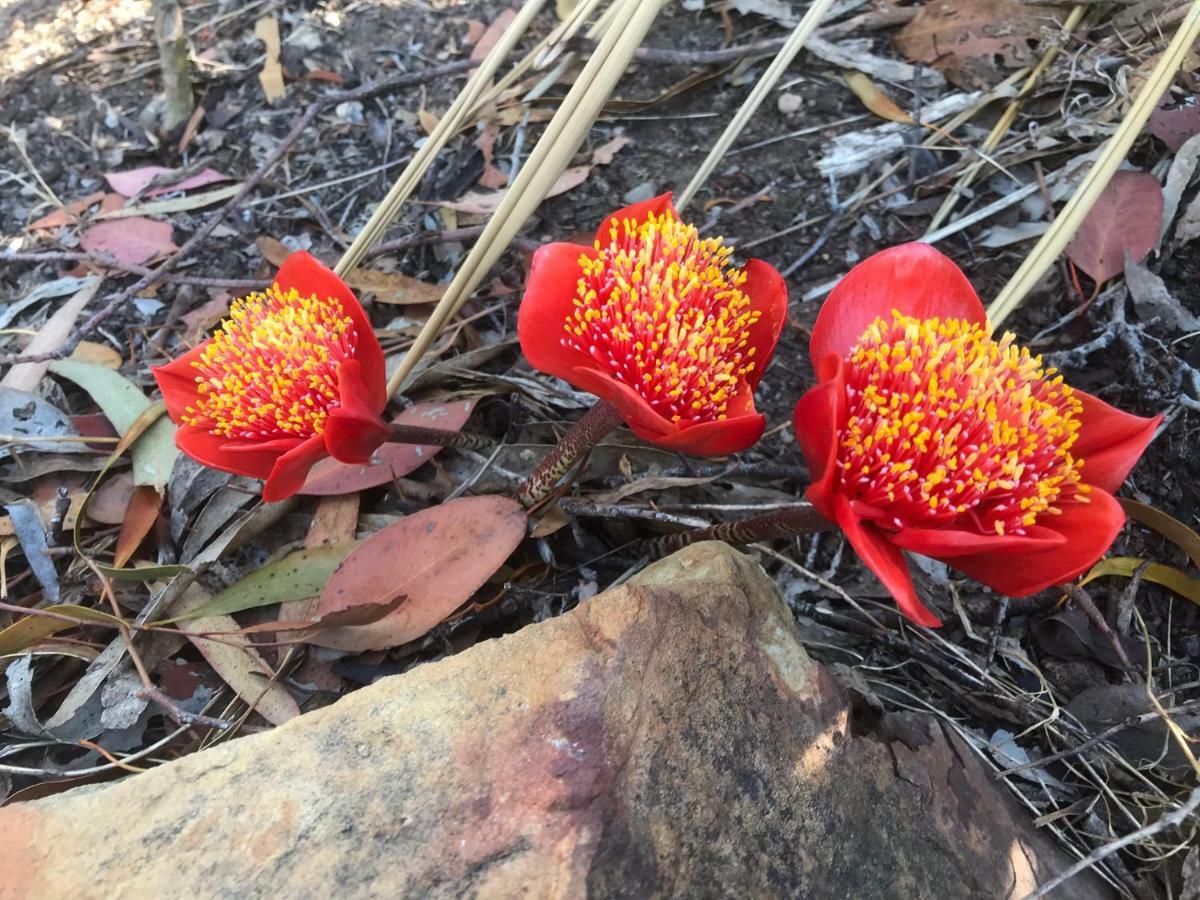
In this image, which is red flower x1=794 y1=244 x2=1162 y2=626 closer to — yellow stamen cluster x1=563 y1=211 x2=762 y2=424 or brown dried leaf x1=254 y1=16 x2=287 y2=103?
yellow stamen cluster x1=563 y1=211 x2=762 y2=424

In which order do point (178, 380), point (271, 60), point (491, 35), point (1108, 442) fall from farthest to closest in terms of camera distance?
point (271, 60)
point (491, 35)
point (178, 380)
point (1108, 442)

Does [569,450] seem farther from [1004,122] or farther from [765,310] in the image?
[1004,122]

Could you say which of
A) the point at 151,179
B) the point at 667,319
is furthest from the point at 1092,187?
the point at 151,179

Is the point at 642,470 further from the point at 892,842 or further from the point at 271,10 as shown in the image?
the point at 271,10

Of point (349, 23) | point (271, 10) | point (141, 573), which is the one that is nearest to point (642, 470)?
point (141, 573)

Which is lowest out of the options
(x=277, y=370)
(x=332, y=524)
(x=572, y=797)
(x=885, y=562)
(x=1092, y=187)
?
(x=332, y=524)

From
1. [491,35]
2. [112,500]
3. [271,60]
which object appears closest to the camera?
[112,500]

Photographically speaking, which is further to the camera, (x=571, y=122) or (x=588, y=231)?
(x=588, y=231)

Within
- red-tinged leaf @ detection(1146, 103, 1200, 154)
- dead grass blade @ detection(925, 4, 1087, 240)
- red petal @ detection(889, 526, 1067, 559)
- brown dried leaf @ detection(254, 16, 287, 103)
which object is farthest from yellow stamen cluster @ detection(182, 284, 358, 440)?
red-tinged leaf @ detection(1146, 103, 1200, 154)
